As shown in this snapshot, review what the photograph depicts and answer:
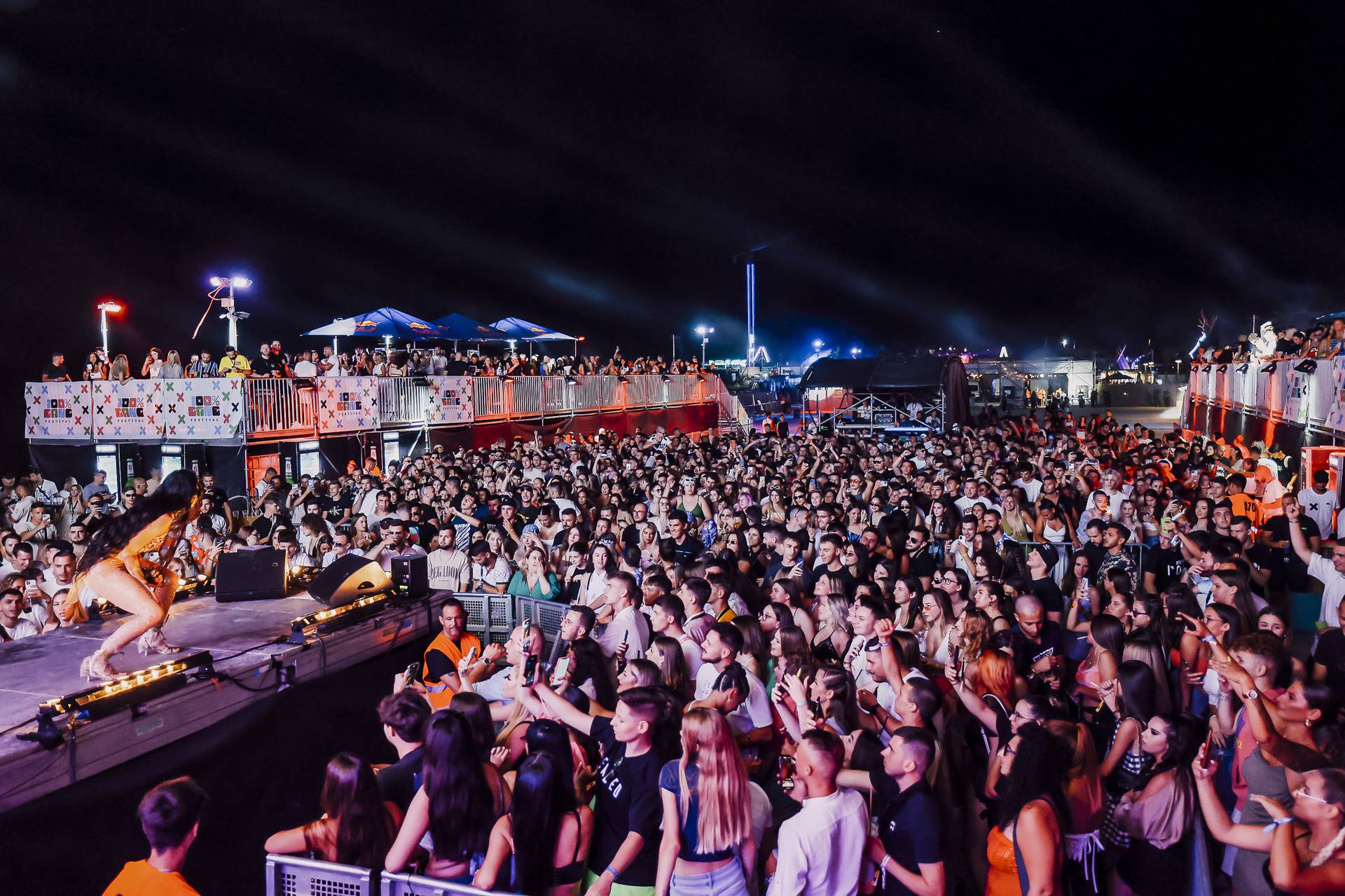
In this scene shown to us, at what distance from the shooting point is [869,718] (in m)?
4.52

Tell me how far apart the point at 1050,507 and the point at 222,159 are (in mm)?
26379

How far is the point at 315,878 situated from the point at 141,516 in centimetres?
299

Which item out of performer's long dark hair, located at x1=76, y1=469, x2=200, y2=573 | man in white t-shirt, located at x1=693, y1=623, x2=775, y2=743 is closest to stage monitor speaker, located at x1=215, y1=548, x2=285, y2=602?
performer's long dark hair, located at x1=76, y1=469, x2=200, y2=573

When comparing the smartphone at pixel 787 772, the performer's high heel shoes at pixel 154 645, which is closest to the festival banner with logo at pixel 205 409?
the performer's high heel shoes at pixel 154 645

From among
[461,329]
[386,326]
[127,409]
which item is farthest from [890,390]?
[127,409]

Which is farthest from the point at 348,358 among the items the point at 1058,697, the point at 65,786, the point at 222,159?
the point at 1058,697

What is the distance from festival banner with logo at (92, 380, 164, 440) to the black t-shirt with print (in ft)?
47.4

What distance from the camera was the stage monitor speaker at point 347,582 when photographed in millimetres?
7387

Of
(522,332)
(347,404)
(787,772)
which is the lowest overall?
(787,772)

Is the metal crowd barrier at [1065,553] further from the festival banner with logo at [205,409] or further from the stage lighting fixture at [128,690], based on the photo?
the festival banner with logo at [205,409]

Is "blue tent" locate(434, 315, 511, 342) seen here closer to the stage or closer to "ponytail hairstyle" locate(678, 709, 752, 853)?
the stage

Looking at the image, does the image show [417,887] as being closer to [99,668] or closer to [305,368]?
[99,668]

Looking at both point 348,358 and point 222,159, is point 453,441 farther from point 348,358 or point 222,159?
point 222,159

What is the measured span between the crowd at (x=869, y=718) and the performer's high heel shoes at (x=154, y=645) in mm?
1441
